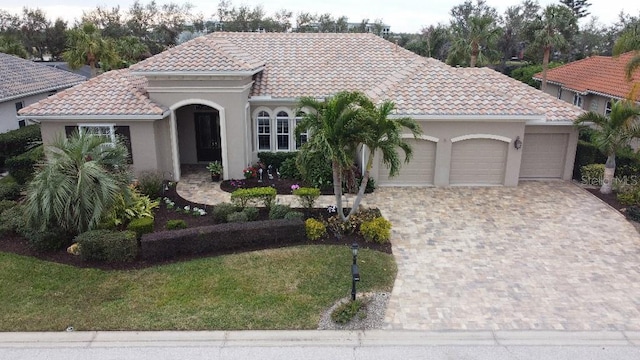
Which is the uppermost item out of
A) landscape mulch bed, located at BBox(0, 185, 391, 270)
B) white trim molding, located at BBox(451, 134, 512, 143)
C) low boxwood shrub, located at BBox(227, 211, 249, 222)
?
white trim molding, located at BBox(451, 134, 512, 143)

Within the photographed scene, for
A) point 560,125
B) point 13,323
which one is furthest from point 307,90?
point 13,323

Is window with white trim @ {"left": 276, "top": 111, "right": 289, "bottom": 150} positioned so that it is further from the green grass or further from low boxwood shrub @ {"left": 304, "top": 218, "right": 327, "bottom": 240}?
the green grass

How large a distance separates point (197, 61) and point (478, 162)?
37.1 ft

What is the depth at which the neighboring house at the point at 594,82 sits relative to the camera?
85.7 feet

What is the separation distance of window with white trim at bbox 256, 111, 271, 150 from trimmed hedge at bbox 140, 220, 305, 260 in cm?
782

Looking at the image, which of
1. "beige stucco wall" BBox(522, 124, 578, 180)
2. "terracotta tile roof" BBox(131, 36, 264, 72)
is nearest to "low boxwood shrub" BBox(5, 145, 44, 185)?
"terracotta tile roof" BBox(131, 36, 264, 72)

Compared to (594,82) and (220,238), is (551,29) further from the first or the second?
(220,238)

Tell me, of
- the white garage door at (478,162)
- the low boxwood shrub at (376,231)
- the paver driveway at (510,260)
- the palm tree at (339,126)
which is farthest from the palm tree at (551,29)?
the palm tree at (339,126)

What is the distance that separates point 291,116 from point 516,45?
170 feet

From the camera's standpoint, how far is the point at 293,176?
63.4 feet

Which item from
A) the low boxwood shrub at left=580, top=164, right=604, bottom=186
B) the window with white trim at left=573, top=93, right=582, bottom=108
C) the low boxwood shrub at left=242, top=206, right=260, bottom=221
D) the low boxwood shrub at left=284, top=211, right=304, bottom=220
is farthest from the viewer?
the window with white trim at left=573, top=93, right=582, bottom=108

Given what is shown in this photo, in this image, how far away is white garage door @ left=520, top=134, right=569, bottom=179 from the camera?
19.5m

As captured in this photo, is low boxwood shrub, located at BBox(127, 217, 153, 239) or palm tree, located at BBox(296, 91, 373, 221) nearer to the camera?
palm tree, located at BBox(296, 91, 373, 221)

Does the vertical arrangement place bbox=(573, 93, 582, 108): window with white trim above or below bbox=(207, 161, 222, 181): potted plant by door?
above
